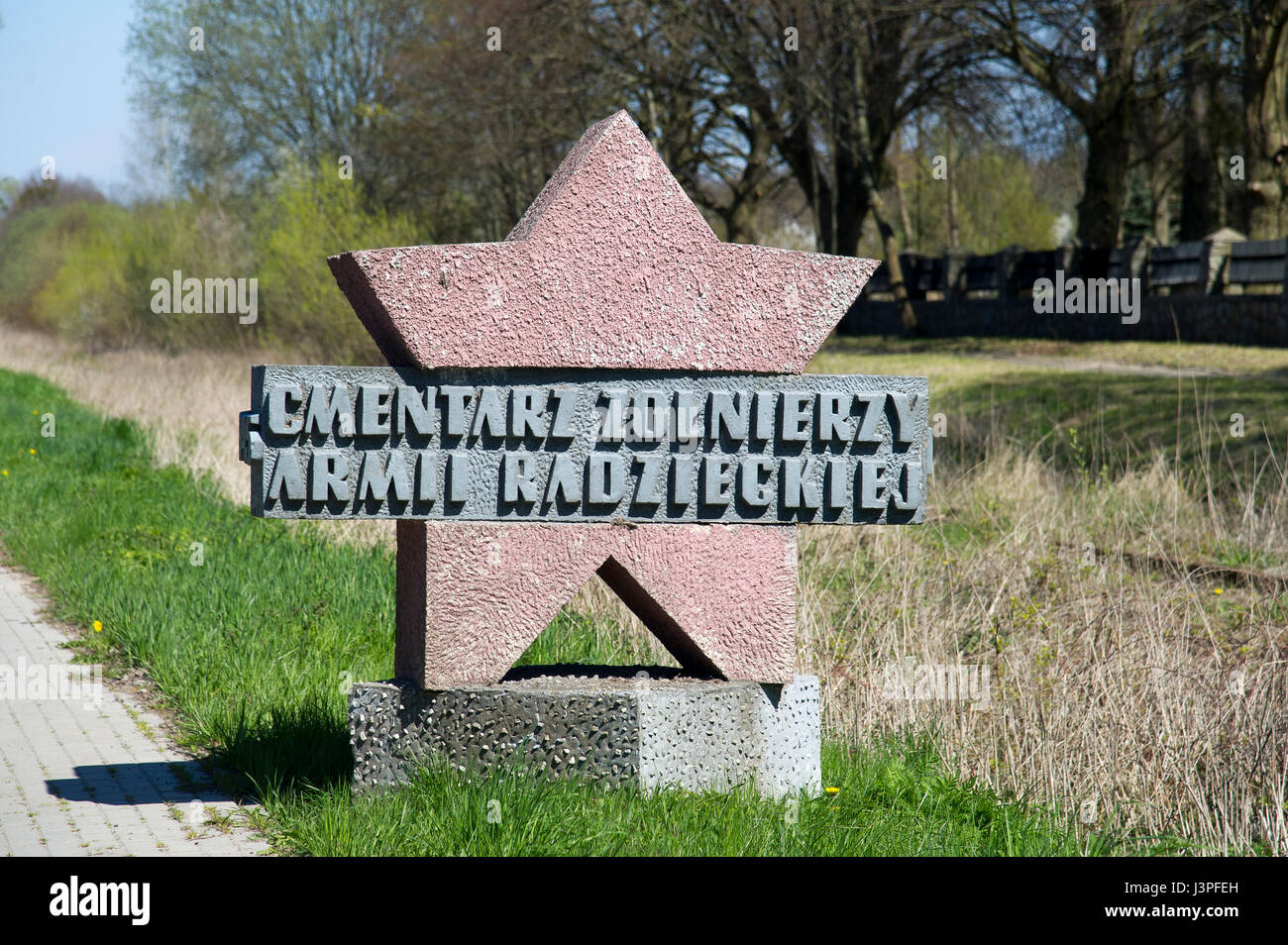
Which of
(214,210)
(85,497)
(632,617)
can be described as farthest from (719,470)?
(214,210)

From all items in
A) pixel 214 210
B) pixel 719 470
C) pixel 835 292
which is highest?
pixel 214 210

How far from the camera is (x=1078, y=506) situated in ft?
29.1

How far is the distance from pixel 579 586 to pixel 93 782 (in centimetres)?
180

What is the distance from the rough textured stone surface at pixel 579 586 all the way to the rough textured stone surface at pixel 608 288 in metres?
0.50

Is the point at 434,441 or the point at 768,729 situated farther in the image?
the point at 768,729

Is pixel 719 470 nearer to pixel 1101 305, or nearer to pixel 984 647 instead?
pixel 984 647

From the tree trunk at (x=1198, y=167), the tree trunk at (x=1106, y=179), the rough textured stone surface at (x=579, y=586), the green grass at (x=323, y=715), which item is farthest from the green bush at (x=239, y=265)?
the tree trunk at (x=1198, y=167)

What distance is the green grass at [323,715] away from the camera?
11.3 ft

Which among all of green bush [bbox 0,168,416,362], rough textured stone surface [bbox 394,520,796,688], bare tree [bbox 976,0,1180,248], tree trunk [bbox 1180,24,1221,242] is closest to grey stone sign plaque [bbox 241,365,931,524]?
rough textured stone surface [bbox 394,520,796,688]

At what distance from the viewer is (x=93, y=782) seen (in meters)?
4.17

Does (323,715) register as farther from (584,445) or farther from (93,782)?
(584,445)

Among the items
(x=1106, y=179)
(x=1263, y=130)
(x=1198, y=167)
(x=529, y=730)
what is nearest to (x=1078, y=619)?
(x=529, y=730)

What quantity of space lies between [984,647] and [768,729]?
Result: 2316 mm
